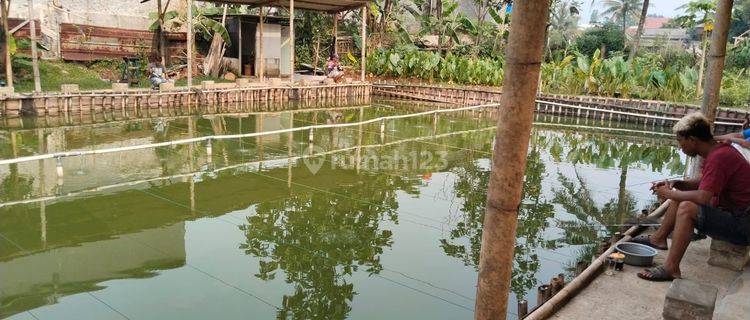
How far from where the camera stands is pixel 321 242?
19.6 ft

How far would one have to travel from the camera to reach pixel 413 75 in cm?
2227

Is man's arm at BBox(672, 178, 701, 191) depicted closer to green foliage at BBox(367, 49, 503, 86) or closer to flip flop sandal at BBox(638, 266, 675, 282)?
flip flop sandal at BBox(638, 266, 675, 282)

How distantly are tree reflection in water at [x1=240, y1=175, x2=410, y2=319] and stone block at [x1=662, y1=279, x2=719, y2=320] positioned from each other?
2.40m

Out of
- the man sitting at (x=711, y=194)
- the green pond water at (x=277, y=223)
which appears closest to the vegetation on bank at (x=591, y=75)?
the green pond water at (x=277, y=223)

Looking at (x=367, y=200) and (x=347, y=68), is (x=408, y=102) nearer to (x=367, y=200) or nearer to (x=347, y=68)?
(x=347, y=68)

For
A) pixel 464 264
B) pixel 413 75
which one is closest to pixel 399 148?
pixel 464 264

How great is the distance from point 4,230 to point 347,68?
59.6 ft

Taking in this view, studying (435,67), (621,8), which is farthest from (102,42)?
(621,8)

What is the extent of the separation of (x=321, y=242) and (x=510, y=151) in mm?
4033

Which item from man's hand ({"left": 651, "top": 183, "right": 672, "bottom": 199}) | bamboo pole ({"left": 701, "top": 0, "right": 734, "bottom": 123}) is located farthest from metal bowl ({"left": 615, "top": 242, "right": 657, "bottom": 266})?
bamboo pole ({"left": 701, "top": 0, "right": 734, "bottom": 123})

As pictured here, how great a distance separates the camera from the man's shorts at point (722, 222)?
363 centimetres

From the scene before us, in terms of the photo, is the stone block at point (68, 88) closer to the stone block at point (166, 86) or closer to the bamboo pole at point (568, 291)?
the stone block at point (166, 86)

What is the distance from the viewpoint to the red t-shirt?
3.56 meters

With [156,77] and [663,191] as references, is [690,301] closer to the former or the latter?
[663,191]
